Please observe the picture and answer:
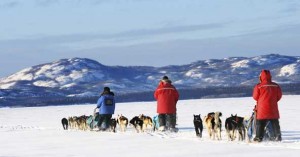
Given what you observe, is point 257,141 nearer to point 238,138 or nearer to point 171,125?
point 238,138

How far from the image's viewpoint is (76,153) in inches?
498

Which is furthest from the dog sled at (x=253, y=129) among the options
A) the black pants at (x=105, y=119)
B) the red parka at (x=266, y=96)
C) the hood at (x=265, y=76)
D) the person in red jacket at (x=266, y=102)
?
the black pants at (x=105, y=119)

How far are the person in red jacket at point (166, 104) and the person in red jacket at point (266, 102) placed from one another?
17.2 ft

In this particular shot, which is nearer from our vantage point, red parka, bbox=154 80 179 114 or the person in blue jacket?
red parka, bbox=154 80 179 114

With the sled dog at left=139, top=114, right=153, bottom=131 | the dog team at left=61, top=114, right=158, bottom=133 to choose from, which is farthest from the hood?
the sled dog at left=139, top=114, right=153, bottom=131

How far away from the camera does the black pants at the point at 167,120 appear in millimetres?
20422

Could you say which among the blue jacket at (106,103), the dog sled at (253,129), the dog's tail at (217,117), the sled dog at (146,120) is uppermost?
the blue jacket at (106,103)

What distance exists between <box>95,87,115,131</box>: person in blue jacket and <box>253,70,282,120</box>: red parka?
717cm

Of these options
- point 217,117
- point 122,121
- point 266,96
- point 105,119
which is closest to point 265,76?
point 266,96

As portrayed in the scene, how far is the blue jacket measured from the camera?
70.4 feet

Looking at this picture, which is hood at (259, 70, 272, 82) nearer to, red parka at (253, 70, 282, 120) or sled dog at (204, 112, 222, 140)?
red parka at (253, 70, 282, 120)

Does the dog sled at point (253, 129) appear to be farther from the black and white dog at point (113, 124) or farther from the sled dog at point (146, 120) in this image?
the black and white dog at point (113, 124)

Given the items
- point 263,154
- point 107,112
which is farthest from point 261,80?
point 107,112

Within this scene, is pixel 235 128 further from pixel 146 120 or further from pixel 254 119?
pixel 146 120
